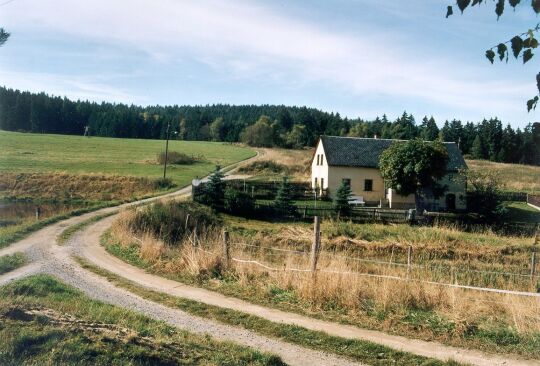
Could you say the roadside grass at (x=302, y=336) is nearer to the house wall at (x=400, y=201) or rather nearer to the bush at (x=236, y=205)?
the bush at (x=236, y=205)

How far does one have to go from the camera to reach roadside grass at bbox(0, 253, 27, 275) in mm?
14676

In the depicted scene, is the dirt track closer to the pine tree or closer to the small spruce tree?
the small spruce tree

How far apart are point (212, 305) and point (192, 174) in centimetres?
4683

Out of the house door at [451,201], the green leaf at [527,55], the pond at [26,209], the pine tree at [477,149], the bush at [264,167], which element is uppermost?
the pine tree at [477,149]

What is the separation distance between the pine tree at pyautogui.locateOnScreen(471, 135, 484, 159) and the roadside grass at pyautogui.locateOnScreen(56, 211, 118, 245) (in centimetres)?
8711

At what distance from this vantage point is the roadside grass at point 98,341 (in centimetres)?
625

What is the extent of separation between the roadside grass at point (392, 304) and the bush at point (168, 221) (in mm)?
9491

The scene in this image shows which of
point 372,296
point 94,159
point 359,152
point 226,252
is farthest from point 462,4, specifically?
point 94,159

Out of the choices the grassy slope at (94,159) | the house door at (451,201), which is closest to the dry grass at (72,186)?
the grassy slope at (94,159)

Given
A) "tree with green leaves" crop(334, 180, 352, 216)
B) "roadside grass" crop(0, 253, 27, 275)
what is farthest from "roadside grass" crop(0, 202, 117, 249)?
"tree with green leaves" crop(334, 180, 352, 216)

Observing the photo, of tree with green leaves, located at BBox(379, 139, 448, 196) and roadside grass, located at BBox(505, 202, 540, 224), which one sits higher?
tree with green leaves, located at BBox(379, 139, 448, 196)

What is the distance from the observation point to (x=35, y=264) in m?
15.8

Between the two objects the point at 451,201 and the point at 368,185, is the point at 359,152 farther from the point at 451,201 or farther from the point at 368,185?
the point at 451,201

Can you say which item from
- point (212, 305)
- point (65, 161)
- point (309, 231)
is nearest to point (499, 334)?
point (212, 305)
